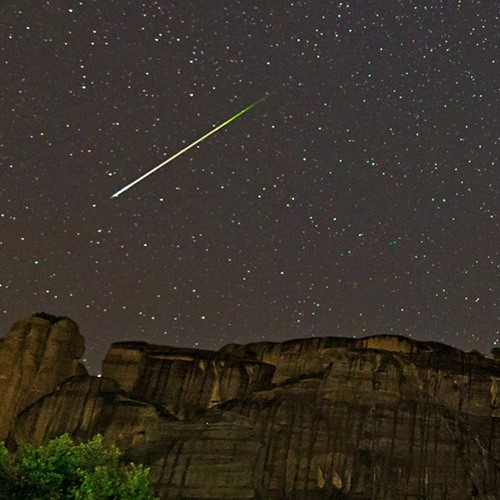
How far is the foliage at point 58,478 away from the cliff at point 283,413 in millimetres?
14212

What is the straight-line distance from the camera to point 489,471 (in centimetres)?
6309

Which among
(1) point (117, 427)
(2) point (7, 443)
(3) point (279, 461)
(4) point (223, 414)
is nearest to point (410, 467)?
(3) point (279, 461)

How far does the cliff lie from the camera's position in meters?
60.8

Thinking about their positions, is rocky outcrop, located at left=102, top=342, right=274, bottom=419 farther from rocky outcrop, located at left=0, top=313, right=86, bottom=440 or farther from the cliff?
rocky outcrop, located at left=0, top=313, right=86, bottom=440

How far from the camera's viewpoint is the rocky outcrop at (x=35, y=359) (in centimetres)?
7794

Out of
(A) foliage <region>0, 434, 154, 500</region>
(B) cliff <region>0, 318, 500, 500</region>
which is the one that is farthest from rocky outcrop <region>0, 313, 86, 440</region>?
(A) foliage <region>0, 434, 154, 500</region>

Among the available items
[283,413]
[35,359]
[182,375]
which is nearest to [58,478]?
[283,413]

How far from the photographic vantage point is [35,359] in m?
80.3

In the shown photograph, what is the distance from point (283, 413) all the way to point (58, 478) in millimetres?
31211

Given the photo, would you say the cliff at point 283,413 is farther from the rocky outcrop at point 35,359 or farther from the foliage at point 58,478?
the foliage at point 58,478

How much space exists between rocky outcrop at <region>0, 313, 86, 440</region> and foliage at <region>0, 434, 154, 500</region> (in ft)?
117

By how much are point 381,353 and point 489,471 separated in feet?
46.8

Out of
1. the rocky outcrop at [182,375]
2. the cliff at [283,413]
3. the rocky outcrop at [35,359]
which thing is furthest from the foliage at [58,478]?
the rocky outcrop at [35,359]

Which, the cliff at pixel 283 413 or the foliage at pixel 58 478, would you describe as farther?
the cliff at pixel 283 413
